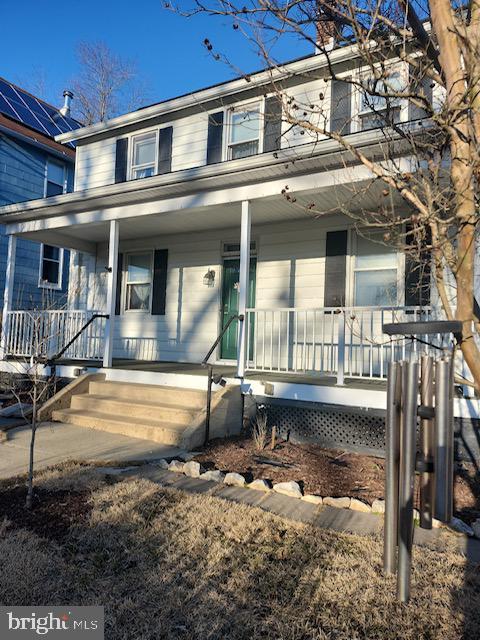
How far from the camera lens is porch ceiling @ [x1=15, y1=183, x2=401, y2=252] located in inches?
237

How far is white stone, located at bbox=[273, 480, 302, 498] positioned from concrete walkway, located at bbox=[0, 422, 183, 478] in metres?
1.36

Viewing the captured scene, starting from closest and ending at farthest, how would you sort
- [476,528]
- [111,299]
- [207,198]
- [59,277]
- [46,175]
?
[476,528], [207,198], [111,299], [46,175], [59,277]

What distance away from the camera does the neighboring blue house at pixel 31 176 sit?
39.8 feet

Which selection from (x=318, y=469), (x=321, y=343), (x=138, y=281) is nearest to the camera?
(x=318, y=469)

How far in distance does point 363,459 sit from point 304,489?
4.32ft

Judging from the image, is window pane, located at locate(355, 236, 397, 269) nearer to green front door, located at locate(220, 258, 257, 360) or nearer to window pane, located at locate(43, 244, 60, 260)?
green front door, located at locate(220, 258, 257, 360)

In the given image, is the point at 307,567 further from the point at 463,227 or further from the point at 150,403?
the point at 150,403

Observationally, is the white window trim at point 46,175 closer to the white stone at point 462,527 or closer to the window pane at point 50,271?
the window pane at point 50,271

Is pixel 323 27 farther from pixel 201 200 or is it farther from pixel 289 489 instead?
pixel 289 489

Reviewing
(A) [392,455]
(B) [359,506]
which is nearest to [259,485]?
(B) [359,506]

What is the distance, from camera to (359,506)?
137 inches

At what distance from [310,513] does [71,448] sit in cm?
287

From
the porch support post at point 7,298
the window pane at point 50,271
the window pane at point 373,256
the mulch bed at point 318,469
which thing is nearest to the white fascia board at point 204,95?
the window pane at point 373,256

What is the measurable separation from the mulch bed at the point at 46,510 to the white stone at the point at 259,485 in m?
1.33
